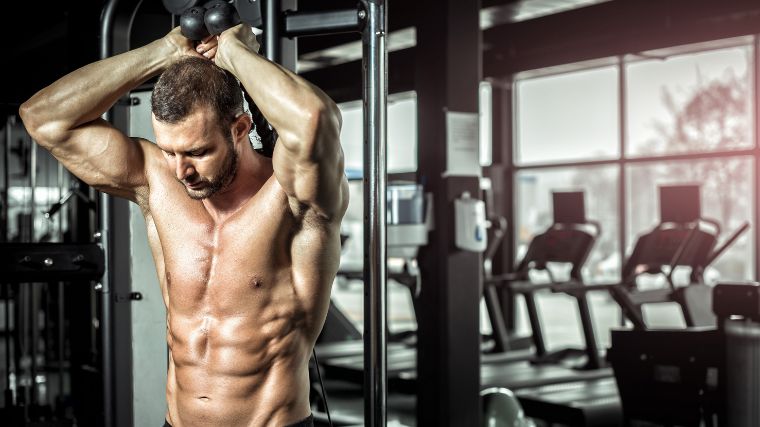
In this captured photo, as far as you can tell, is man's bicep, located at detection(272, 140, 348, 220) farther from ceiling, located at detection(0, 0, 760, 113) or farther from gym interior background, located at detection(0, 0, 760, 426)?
ceiling, located at detection(0, 0, 760, 113)

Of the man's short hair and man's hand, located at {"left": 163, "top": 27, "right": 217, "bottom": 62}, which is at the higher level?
man's hand, located at {"left": 163, "top": 27, "right": 217, "bottom": 62}

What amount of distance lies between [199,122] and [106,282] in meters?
1.01

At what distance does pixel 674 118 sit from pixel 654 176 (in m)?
0.82

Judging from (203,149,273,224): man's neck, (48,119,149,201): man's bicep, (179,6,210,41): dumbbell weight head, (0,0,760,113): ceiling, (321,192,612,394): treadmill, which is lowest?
(321,192,612,394): treadmill

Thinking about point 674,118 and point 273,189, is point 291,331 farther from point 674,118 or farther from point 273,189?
point 674,118

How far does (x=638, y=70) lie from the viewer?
23.4 ft

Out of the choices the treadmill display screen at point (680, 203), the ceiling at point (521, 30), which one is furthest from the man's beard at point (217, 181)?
the treadmill display screen at point (680, 203)

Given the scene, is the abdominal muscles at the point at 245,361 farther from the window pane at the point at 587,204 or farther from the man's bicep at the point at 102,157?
the window pane at the point at 587,204

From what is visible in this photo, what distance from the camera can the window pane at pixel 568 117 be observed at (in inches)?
288

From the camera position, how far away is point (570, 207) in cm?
668

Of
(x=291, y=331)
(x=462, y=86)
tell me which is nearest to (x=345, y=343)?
(x=462, y=86)

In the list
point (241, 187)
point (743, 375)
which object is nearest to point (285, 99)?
point (241, 187)

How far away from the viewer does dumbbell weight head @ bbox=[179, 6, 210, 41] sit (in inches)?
60.2

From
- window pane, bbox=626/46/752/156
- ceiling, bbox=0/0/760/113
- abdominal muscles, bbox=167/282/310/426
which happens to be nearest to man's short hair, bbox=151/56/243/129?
abdominal muscles, bbox=167/282/310/426
